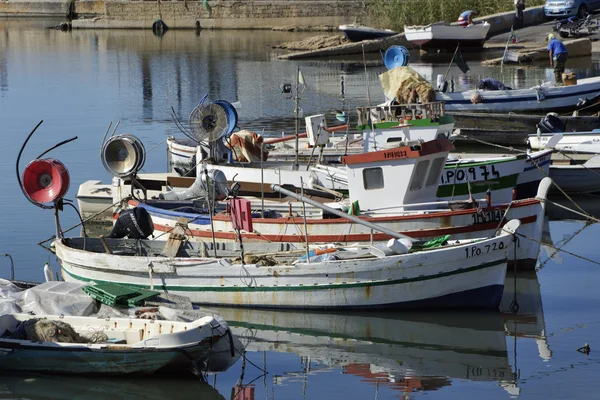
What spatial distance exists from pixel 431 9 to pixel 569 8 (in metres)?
6.90

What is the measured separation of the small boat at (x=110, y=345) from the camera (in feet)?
38.3

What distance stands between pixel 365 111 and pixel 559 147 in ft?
18.4

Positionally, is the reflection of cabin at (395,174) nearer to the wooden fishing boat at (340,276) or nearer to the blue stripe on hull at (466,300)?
the wooden fishing boat at (340,276)

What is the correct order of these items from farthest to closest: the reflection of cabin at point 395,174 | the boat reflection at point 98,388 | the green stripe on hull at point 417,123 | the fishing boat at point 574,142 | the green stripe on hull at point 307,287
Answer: the fishing boat at point 574,142 < the green stripe on hull at point 417,123 < the reflection of cabin at point 395,174 < the green stripe on hull at point 307,287 < the boat reflection at point 98,388

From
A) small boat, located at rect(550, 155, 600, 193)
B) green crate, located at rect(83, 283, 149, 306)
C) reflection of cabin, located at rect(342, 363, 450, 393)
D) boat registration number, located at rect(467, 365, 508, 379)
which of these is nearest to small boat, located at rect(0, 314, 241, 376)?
green crate, located at rect(83, 283, 149, 306)

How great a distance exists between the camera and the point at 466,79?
124 ft

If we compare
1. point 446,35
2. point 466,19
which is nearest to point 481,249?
point 446,35

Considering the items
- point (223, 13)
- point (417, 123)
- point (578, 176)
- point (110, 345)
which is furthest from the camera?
point (223, 13)

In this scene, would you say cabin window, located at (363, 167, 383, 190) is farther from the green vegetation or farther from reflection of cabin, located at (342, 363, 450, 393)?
the green vegetation

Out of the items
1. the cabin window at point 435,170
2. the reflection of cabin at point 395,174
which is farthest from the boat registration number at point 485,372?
the cabin window at point 435,170

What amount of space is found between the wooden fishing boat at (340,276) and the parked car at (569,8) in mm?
35932

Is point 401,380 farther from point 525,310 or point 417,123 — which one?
point 417,123

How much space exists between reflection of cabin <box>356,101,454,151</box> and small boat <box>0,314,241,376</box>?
25.5 feet

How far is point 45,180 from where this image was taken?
15.0 meters
